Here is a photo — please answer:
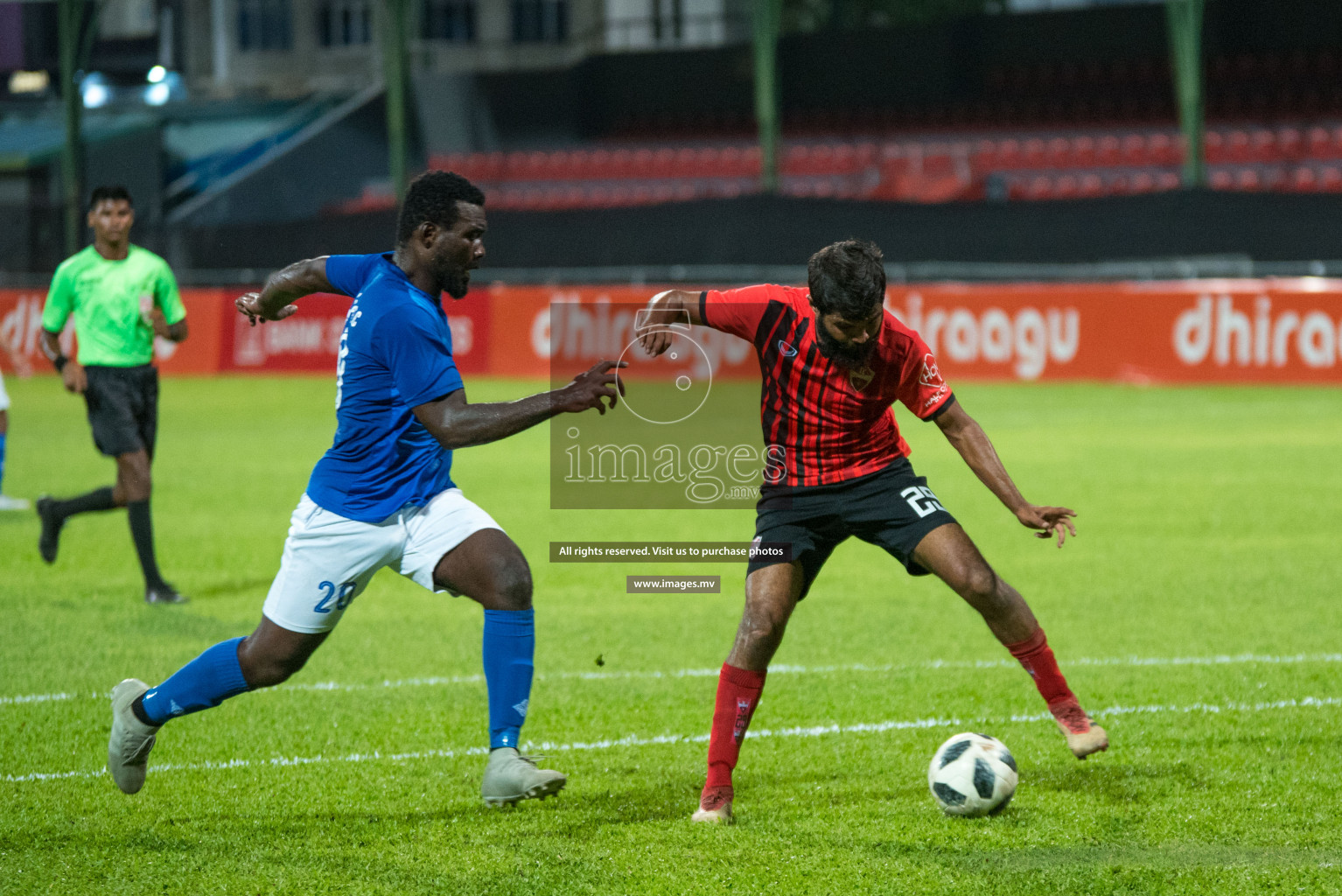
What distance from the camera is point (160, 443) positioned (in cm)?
1720

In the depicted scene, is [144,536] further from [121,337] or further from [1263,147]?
[1263,147]

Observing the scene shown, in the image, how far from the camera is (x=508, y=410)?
14.7 feet

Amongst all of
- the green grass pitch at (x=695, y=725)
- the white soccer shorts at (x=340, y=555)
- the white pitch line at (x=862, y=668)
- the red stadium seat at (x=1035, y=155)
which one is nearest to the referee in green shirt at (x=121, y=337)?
the green grass pitch at (x=695, y=725)

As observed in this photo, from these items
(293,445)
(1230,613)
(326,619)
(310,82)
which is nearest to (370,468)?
(326,619)

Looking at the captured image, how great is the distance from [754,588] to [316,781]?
1733mm

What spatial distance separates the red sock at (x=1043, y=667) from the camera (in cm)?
515

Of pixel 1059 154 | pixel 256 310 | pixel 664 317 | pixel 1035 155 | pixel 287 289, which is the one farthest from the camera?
pixel 1035 155

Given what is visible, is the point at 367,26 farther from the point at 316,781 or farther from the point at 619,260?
the point at 316,781

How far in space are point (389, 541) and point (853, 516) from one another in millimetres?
1522

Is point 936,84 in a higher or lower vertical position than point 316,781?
higher

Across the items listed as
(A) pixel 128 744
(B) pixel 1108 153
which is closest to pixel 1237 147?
(B) pixel 1108 153

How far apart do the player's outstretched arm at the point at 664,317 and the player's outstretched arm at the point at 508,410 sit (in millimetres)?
380

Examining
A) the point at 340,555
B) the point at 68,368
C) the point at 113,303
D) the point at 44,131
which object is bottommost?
the point at 340,555

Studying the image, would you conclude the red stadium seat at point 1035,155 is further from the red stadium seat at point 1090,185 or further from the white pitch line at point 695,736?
the white pitch line at point 695,736
